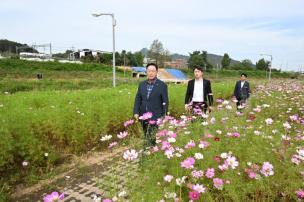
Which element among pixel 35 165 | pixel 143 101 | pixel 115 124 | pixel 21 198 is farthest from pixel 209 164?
pixel 115 124

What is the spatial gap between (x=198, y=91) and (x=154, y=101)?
1044mm

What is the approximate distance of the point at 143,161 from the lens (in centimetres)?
290

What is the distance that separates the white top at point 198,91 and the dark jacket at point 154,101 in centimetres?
86

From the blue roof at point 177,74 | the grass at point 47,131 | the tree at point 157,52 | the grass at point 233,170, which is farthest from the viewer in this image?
the tree at point 157,52

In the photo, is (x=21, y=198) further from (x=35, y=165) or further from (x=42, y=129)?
(x=42, y=129)

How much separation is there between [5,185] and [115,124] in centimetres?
289

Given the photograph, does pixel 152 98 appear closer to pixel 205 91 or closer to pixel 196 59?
pixel 205 91

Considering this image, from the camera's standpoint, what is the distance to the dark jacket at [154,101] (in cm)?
437

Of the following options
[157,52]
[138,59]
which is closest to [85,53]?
[138,59]

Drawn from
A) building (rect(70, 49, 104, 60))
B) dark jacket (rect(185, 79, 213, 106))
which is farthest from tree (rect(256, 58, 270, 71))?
dark jacket (rect(185, 79, 213, 106))

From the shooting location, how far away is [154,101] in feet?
A: 14.4

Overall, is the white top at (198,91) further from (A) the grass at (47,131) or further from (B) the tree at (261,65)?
(B) the tree at (261,65)

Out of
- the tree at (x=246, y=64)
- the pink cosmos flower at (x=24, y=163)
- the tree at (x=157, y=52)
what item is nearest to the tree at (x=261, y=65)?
the tree at (x=246, y=64)

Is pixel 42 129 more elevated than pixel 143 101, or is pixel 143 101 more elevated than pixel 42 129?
pixel 143 101
